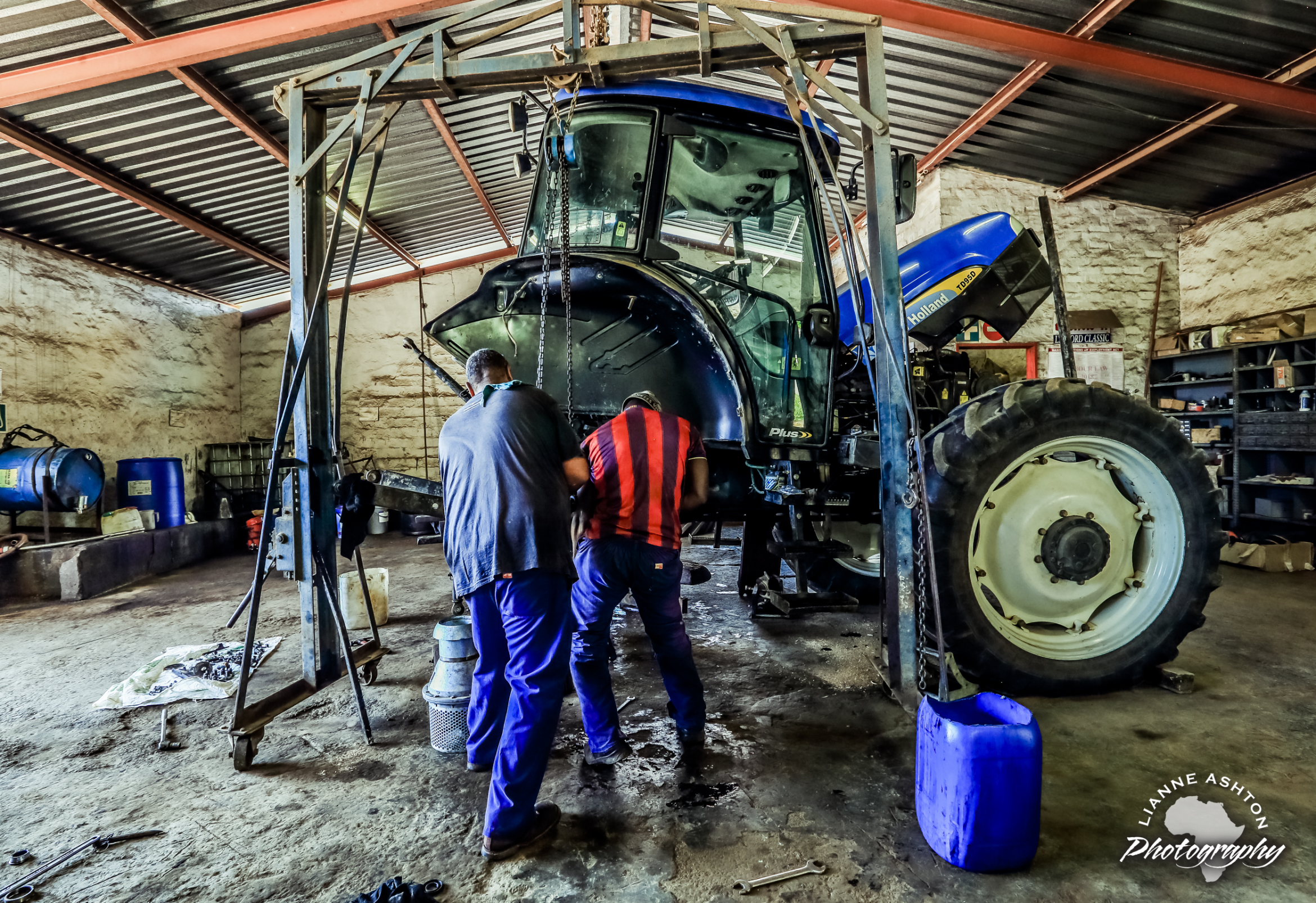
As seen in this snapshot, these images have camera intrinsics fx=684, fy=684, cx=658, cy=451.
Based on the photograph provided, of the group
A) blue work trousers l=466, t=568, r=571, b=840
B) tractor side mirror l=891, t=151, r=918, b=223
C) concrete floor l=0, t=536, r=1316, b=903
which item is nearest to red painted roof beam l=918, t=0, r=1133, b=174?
tractor side mirror l=891, t=151, r=918, b=223

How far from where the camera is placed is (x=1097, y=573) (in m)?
3.12

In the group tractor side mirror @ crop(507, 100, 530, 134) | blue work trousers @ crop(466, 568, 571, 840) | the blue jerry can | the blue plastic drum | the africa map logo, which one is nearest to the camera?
the blue jerry can

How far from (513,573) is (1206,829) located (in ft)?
7.55

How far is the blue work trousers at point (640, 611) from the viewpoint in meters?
2.76

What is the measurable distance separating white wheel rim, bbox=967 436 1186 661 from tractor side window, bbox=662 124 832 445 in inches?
39.9

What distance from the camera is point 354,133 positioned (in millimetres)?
2998

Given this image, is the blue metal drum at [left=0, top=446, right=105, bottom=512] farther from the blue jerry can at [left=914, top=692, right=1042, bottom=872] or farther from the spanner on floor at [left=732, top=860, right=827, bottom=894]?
the blue jerry can at [left=914, top=692, right=1042, bottom=872]

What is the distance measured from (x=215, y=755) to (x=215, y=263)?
831 centimetres

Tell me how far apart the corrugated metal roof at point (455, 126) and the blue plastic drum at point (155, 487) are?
2.51 m

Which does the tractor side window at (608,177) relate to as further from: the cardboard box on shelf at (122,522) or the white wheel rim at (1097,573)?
the cardboard box on shelf at (122,522)

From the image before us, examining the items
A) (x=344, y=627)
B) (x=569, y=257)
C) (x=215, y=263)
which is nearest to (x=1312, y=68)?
(x=569, y=257)

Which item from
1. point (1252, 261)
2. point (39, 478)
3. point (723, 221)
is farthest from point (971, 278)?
point (39, 478)

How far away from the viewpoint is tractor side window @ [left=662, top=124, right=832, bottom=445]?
354 centimetres

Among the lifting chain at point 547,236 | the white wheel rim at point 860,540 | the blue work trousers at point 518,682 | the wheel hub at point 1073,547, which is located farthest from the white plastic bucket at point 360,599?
the wheel hub at point 1073,547
